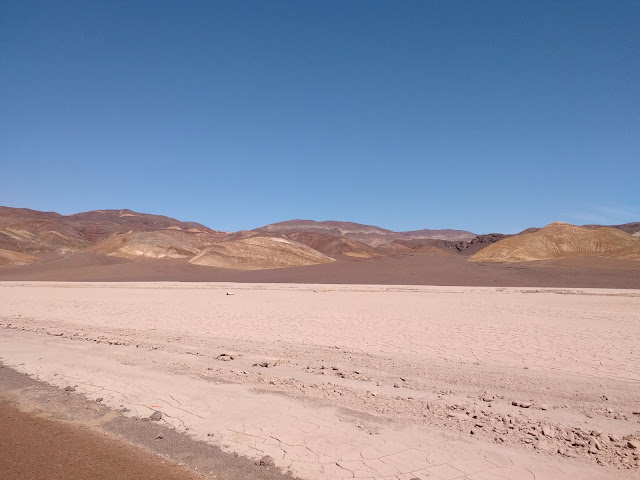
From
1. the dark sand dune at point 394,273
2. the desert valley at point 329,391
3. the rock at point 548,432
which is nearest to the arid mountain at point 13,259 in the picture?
the dark sand dune at point 394,273

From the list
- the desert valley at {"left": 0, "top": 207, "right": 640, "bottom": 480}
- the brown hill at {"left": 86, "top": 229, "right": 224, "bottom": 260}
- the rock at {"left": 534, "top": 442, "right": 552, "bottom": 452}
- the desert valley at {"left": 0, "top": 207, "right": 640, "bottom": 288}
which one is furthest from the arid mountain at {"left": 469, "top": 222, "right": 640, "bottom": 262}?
the rock at {"left": 534, "top": 442, "right": 552, "bottom": 452}

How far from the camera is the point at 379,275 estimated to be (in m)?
40.8

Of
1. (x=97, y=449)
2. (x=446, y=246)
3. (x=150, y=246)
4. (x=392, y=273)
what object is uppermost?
(x=446, y=246)

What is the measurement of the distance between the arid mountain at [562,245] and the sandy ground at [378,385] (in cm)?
5443

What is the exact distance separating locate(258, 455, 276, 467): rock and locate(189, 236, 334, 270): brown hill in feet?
167

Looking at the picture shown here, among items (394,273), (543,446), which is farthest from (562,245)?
(543,446)

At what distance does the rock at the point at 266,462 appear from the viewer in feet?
16.0

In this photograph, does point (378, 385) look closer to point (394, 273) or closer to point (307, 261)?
point (394, 273)

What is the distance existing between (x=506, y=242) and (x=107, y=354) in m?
67.6

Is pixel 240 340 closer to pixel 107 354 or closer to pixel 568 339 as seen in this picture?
pixel 107 354

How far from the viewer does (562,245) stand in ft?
232

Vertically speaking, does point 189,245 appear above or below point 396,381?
above

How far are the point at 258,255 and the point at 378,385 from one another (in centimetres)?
5531

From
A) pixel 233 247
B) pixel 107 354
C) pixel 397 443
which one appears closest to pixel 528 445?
pixel 397 443
